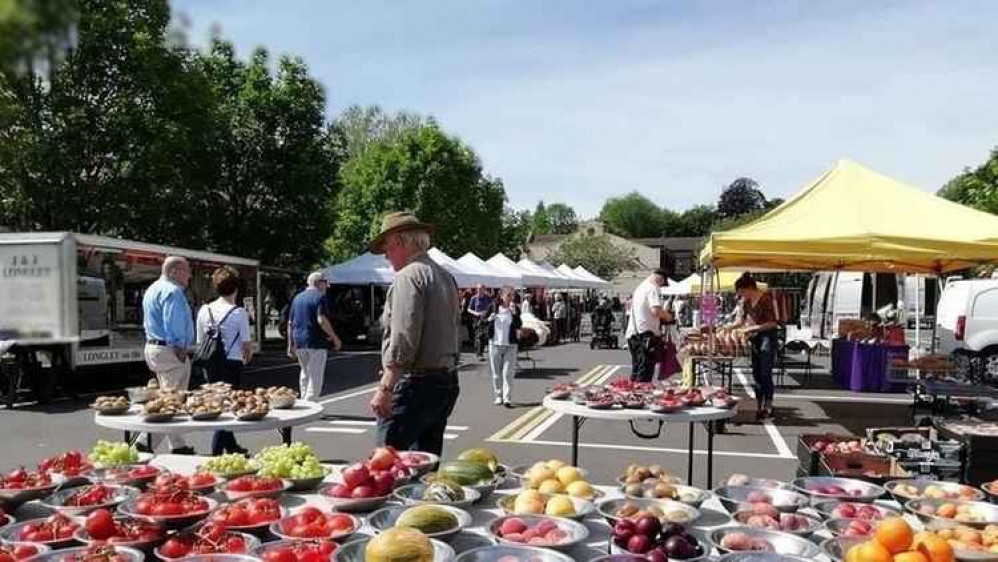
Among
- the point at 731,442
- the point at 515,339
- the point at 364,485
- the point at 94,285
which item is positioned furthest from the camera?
the point at 94,285

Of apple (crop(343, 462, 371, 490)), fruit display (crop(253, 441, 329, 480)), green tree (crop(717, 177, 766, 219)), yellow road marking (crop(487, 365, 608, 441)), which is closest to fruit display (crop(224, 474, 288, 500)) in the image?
fruit display (crop(253, 441, 329, 480))

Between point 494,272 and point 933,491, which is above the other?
point 494,272

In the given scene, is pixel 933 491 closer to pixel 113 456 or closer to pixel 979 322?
pixel 113 456

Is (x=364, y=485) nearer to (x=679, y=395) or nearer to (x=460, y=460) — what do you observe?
(x=460, y=460)

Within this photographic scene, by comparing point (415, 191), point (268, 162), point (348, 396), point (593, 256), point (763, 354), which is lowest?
point (348, 396)

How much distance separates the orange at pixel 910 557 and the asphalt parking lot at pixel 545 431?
488 centimetres

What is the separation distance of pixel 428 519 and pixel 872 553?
141 centimetres

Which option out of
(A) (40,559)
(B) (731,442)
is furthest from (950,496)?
(B) (731,442)

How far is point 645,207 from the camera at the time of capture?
140m

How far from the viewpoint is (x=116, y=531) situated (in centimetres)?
279

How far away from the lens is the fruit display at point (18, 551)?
2.43 metres

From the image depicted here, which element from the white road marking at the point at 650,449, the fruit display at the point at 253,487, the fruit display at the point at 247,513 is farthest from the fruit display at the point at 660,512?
the white road marking at the point at 650,449

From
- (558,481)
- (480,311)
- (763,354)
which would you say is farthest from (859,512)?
(480,311)

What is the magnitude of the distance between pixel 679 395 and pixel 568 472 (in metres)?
2.37
